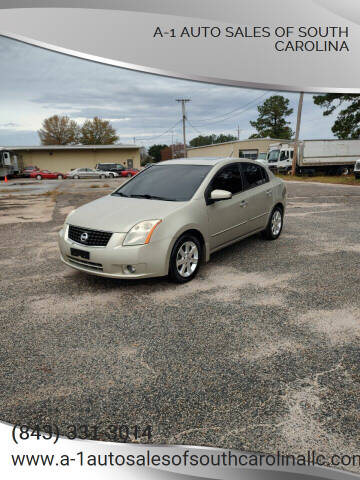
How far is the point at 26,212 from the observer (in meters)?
12.6

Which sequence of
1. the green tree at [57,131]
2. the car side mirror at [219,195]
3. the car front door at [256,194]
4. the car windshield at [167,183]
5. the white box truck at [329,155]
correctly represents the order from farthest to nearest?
the green tree at [57,131] → the white box truck at [329,155] → the car front door at [256,194] → the car windshield at [167,183] → the car side mirror at [219,195]

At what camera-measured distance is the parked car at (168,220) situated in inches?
180

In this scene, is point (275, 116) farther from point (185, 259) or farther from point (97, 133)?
point (185, 259)

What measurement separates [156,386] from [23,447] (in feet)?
3.27

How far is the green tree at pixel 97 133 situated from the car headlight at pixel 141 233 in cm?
7485

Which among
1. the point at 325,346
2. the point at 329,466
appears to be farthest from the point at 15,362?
the point at 325,346

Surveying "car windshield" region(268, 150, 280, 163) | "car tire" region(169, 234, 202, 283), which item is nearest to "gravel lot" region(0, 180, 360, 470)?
"car tire" region(169, 234, 202, 283)

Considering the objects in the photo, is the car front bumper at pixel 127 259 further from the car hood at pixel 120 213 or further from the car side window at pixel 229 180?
the car side window at pixel 229 180

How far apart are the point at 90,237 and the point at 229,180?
2.50 metres

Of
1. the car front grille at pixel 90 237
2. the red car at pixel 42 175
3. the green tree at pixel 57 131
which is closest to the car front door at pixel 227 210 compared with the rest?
the car front grille at pixel 90 237

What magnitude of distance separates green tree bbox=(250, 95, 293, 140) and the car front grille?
77.2m

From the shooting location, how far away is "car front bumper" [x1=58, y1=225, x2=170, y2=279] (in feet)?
14.7

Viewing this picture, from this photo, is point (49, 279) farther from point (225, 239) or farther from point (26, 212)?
point (26, 212)

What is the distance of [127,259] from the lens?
449 cm
